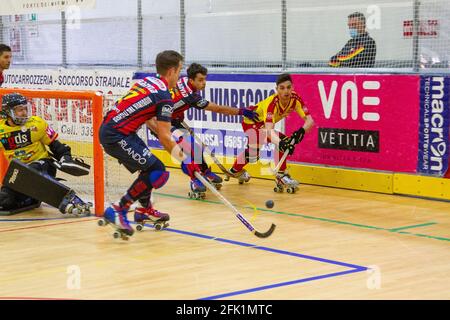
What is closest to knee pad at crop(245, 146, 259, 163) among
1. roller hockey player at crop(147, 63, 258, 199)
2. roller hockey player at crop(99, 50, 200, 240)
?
roller hockey player at crop(147, 63, 258, 199)

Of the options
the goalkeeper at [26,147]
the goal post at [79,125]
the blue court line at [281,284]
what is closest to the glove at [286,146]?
the goal post at [79,125]

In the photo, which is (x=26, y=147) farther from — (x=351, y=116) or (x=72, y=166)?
(x=351, y=116)

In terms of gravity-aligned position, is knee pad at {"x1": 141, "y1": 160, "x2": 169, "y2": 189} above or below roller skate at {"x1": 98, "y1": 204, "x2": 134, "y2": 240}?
above

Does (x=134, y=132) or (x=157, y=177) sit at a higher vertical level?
(x=134, y=132)

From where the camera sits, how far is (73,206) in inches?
344

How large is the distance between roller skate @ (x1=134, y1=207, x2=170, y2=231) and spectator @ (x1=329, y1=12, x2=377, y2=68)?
12.4ft

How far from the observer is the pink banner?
990cm

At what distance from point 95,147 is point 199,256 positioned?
218 centimetres

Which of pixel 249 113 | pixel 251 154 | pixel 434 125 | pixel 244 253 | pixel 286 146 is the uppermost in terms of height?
pixel 249 113

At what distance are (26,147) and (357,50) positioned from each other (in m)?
4.28

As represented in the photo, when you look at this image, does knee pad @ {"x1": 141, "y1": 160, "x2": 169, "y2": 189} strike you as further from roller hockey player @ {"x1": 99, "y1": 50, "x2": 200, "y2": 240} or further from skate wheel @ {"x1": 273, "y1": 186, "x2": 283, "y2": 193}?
skate wheel @ {"x1": 273, "y1": 186, "x2": 283, "y2": 193}

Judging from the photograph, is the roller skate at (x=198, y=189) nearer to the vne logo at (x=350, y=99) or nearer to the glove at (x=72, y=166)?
the glove at (x=72, y=166)

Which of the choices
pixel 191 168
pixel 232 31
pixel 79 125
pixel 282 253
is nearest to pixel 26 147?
pixel 191 168

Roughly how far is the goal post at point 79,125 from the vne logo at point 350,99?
9.63ft
